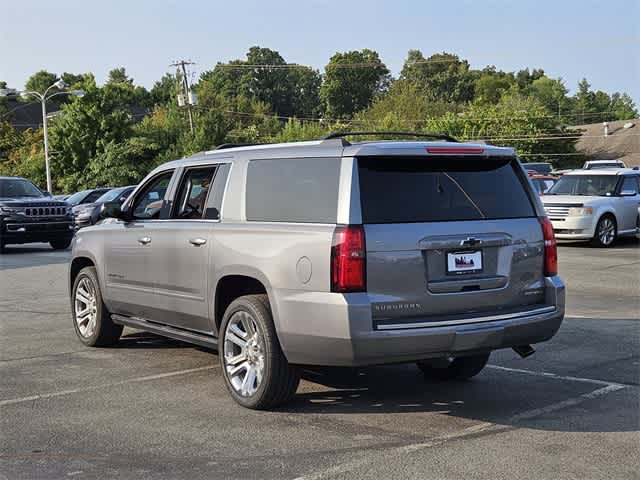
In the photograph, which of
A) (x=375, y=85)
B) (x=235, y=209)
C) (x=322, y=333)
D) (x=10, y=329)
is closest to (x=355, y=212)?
(x=322, y=333)

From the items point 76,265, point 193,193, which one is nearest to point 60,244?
point 76,265

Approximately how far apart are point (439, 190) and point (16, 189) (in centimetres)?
1848

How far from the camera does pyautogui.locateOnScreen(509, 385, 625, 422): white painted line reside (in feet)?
20.6

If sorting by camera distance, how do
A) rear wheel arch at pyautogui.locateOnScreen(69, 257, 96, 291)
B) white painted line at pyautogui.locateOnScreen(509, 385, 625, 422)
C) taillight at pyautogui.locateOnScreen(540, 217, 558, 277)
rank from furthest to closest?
rear wheel arch at pyautogui.locateOnScreen(69, 257, 96, 291) → taillight at pyautogui.locateOnScreen(540, 217, 558, 277) → white painted line at pyautogui.locateOnScreen(509, 385, 625, 422)

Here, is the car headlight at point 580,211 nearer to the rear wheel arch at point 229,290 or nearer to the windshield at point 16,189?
the windshield at point 16,189

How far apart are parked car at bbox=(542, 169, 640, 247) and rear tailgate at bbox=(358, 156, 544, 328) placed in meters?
14.3

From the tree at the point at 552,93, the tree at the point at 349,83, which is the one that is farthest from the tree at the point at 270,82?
the tree at the point at 552,93

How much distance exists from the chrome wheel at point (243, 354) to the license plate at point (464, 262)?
4.58 feet

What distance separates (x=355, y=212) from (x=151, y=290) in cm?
266

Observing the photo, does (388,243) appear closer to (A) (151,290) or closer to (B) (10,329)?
(A) (151,290)

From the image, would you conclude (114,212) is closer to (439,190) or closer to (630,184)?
(439,190)

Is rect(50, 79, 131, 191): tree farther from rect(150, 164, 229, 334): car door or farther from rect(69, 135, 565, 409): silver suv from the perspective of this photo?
rect(69, 135, 565, 409): silver suv

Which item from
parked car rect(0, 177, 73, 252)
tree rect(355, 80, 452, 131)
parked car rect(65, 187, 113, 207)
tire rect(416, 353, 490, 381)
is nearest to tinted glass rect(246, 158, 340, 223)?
tire rect(416, 353, 490, 381)

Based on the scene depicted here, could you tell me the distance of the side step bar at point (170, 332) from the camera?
7.30m
